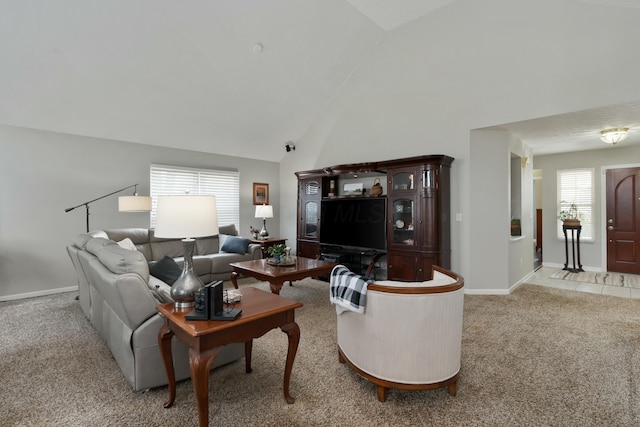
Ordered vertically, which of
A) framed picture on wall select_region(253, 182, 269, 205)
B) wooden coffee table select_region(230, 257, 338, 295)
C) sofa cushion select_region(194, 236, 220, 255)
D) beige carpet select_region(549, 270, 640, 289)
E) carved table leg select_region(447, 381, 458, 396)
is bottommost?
carved table leg select_region(447, 381, 458, 396)

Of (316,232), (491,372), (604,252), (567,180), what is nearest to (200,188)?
(316,232)

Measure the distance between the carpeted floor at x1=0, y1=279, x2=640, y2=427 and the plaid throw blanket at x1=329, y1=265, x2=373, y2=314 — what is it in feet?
2.00

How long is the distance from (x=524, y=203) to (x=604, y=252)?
2.28 meters

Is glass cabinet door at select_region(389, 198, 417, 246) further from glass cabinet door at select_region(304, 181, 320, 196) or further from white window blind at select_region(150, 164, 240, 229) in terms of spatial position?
white window blind at select_region(150, 164, 240, 229)

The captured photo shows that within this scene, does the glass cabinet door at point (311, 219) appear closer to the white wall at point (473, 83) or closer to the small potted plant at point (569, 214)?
the white wall at point (473, 83)

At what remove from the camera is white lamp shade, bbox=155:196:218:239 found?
1.85 m

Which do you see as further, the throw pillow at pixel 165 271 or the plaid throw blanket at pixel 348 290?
the throw pillow at pixel 165 271

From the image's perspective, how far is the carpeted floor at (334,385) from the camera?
6.35 feet

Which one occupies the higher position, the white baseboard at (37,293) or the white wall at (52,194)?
the white wall at (52,194)

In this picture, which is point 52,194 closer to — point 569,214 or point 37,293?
point 37,293

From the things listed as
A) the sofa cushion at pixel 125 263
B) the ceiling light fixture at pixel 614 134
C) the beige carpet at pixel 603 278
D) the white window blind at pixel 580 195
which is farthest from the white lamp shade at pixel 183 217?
the white window blind at pixel 580 195

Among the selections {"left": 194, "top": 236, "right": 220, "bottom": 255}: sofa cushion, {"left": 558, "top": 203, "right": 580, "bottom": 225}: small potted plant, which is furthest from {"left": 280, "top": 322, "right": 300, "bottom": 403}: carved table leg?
{"left": 558, "top": 203, "right": 580, "bottom": 225}: small potted plant

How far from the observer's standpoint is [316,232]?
6035mm

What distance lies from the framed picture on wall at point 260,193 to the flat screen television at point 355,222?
1785 millimetres
